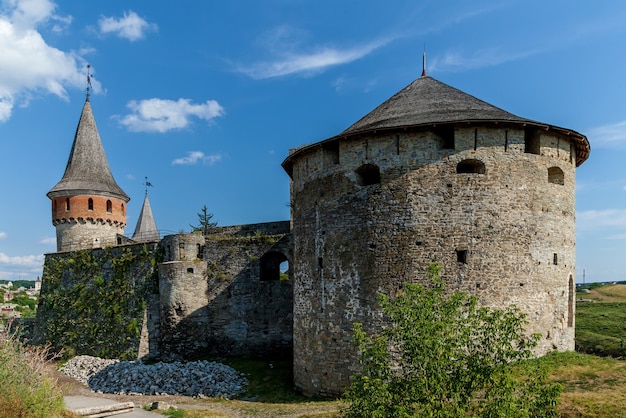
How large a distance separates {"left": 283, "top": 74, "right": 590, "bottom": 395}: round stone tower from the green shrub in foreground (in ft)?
25.3

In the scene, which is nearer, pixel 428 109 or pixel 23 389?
pixel 23 389

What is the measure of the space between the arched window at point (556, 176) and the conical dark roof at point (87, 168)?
76.7 ft

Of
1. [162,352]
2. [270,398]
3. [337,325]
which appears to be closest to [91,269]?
[162,352]

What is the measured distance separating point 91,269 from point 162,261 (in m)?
5.45

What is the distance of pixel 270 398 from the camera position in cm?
1720

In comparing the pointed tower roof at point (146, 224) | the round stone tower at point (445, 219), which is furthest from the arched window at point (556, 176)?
the pointed tower roof at point (146, 224)

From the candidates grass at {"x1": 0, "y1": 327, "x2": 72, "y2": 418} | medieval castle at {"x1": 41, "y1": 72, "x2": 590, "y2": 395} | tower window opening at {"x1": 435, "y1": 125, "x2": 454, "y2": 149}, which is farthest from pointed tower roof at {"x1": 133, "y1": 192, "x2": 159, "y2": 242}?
tower window opening at {"x1": 435, "y1": 125, "x2": 454, "y2": 149}

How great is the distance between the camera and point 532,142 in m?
15.5

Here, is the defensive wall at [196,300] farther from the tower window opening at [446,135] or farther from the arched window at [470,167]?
the tower window opening at [446,135]

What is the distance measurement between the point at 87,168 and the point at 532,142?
24.7 metres

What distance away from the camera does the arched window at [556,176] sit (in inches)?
623

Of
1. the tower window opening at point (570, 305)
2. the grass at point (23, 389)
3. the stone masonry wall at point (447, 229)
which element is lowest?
the grass at point (23, 389)

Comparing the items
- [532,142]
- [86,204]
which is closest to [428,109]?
[532,142]

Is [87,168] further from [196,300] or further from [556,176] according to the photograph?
[556,176]
